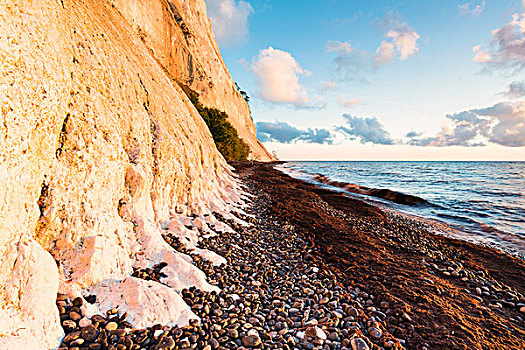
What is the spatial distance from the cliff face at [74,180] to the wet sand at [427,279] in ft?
14.9

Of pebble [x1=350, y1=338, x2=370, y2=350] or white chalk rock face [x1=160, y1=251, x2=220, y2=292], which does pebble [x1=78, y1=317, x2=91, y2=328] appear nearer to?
white chalk rock face [x1=160, y1=251, x2=220, y2=292]

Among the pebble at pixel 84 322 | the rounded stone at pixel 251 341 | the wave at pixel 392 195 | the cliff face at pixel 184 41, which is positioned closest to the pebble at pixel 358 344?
the rounded stone at pixel 251 341

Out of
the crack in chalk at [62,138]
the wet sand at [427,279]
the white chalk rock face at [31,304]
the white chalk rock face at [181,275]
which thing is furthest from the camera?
the wet sand at [427,279]

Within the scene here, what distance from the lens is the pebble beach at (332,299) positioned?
3.53m

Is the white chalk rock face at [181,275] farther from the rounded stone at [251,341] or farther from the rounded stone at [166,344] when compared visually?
the rounded stone at [251,341]

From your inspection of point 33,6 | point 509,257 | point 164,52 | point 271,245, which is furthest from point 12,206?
point 164,52

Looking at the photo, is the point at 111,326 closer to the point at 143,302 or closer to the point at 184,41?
the point at 143,302

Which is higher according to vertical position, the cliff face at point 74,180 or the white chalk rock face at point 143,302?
the cliff face at point 74,180

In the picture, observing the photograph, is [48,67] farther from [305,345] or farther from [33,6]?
[305,345]

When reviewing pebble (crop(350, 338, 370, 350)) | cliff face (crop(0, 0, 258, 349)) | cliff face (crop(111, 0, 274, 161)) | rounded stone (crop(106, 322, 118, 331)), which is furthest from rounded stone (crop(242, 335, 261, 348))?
cliff face (crop(111, 0, 274, 161))

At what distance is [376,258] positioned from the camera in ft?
26.5

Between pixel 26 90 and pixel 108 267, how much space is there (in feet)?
10.3

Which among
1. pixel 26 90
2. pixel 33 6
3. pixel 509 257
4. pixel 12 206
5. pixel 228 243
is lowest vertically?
pixel 509 257

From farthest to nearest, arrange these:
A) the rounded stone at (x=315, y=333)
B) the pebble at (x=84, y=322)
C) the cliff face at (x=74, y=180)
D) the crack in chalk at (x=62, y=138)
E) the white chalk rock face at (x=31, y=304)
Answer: the crack in chalk at (x=62, y=138)
the rounded stone at (x=315, y=333)
the pebble at (x=84, y=322)
the cliff face at (x=74, y=180)
the white chalk rock face at (x=31, y=304)
